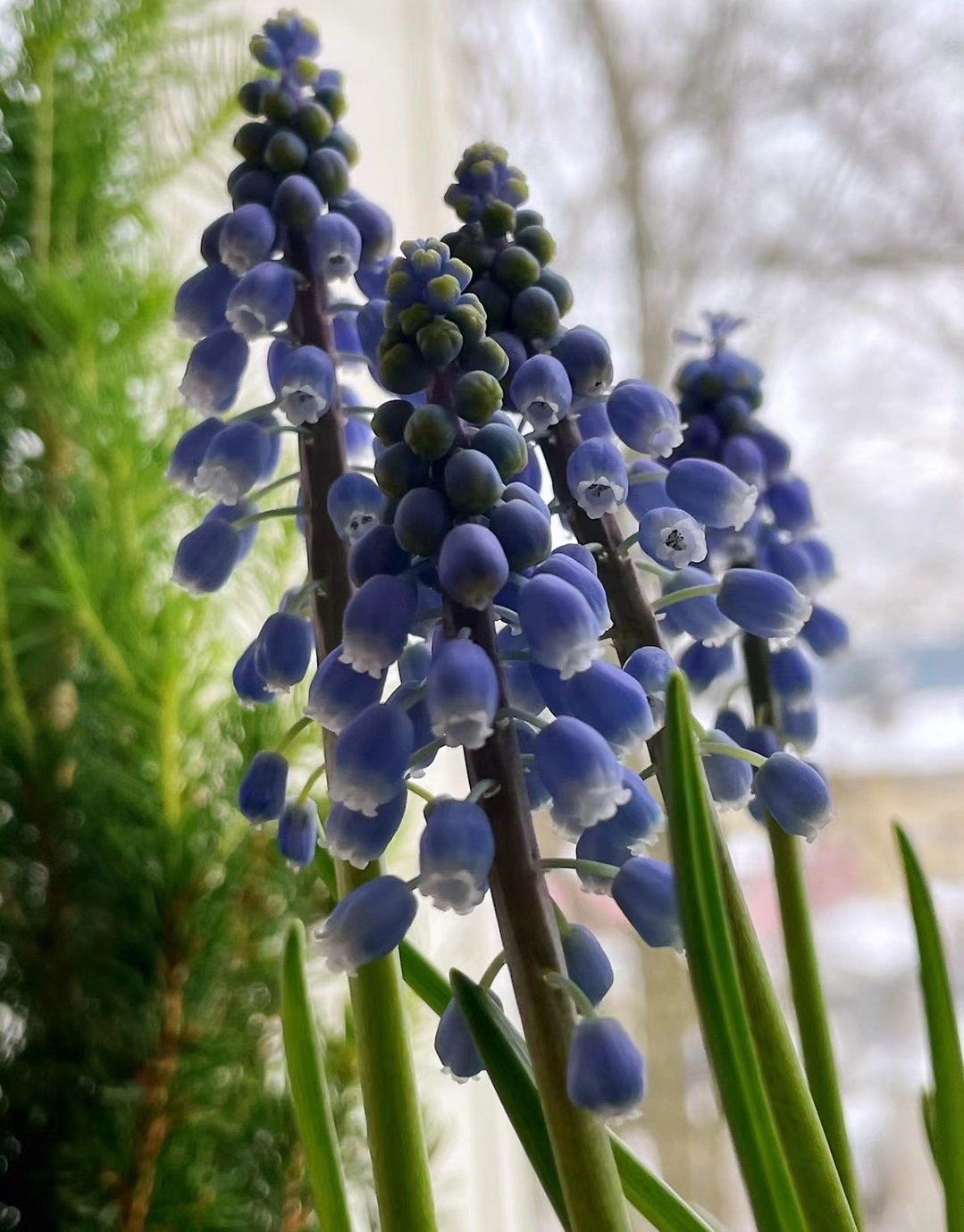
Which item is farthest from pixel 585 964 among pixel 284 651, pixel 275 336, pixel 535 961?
pixel 275 336

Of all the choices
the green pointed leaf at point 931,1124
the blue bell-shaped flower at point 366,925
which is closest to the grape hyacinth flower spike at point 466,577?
the blue bell-shaped flower at point 366,925

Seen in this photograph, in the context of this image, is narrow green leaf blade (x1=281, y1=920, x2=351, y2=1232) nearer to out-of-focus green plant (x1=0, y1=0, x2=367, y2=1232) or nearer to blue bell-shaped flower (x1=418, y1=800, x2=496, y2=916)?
blue bell-shaped flower (x1=418, y1=800, x2=496, y2=916)

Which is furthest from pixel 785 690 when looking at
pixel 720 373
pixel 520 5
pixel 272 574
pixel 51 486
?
pixel 520 5

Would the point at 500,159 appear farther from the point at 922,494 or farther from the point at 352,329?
the point at 922,494

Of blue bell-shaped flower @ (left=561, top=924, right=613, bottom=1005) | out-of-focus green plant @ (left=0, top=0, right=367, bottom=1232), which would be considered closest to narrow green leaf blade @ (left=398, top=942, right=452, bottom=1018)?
blue bell-shaped flower @ (left=561, top=924, right=613, bottom=1005)

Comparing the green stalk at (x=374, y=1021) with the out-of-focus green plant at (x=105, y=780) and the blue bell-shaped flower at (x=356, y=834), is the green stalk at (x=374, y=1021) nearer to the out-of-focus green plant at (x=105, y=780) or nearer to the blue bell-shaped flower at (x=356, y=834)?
the blue bell-shaped flower at (x=356, y=834)

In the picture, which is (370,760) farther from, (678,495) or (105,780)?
(105,780)
